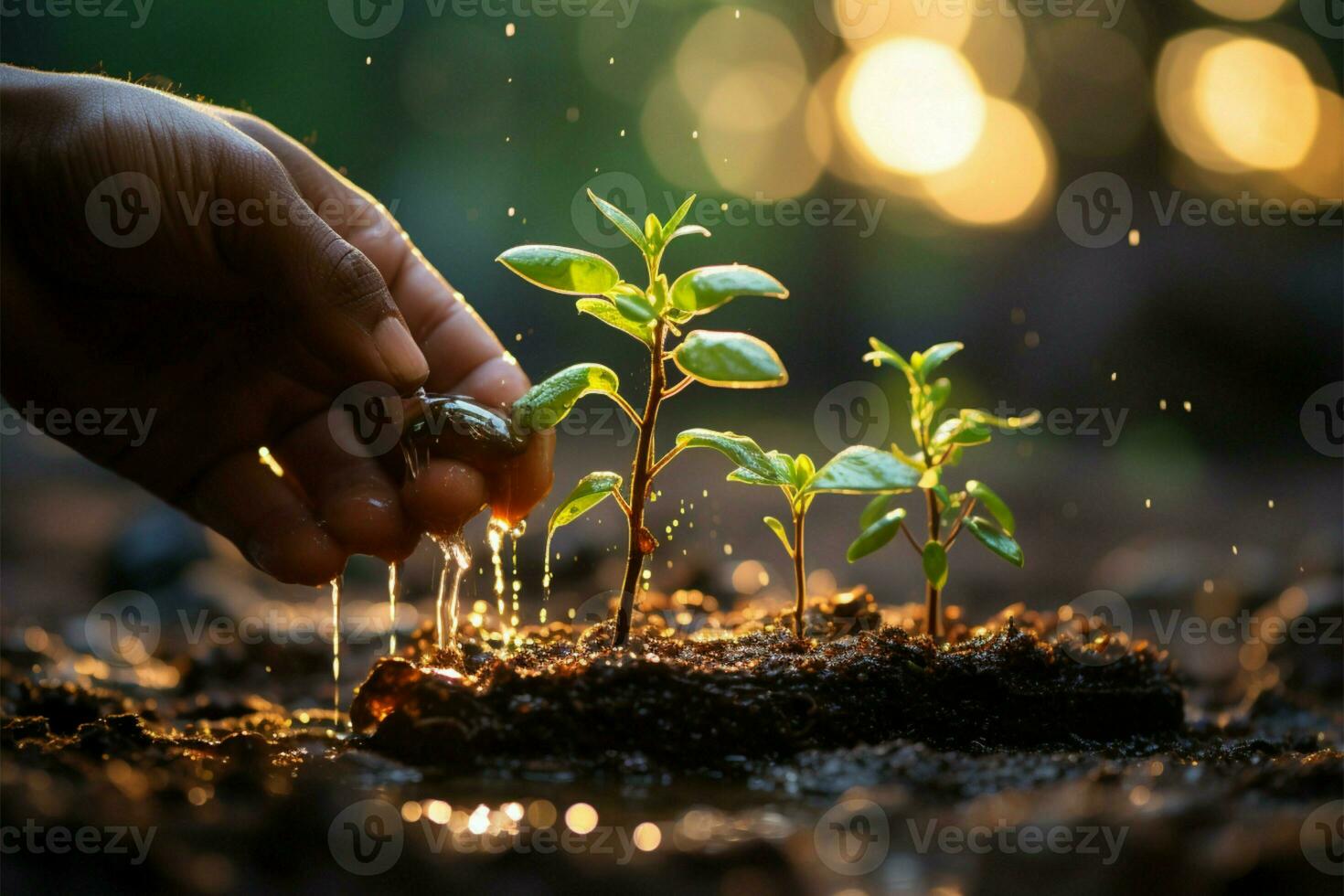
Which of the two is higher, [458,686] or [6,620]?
[458,686]

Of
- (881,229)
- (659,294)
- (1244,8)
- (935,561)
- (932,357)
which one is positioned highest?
(1244,8)

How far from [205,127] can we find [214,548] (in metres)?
3.21

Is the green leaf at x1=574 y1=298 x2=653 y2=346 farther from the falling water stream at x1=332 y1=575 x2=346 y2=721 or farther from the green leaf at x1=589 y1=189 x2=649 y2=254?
the falling water stream at x1=332 y1=575 x2=346 y2=721

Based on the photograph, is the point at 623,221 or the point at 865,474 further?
the point at 623,221

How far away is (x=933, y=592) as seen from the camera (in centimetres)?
194

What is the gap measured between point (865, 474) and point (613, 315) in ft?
1.73

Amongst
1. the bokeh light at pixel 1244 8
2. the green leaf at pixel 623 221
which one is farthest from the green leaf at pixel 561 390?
the bokeh light at pixel 1244 8

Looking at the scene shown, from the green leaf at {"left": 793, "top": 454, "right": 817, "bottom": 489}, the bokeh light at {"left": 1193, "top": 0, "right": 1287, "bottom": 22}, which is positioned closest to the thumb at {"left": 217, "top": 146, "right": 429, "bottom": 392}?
the green leaf at {"left": 793, "top": 454, "right": 817, "bottom": 489}

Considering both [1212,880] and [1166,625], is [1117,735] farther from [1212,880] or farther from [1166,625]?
[1166,625]

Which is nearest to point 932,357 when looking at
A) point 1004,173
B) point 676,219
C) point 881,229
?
point 676,219

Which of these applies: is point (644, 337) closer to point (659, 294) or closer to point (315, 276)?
point (659, 294)

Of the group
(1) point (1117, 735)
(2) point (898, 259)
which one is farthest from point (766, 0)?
(1) point (1117, 735)

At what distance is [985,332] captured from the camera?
27.3 feet

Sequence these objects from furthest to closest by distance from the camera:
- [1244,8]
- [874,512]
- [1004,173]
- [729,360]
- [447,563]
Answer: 1. [1004,173]
2. [1244,8]
3. [447,563]
4. [874,512]
5. [729,360]
